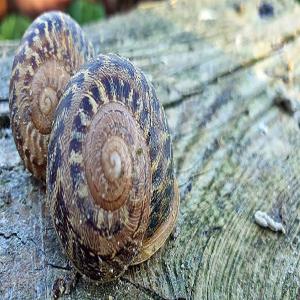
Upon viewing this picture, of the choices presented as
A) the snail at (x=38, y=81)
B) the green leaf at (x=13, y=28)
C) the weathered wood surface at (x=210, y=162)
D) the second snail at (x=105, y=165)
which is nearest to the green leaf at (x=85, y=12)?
the green leaf at (x=13, y=28)

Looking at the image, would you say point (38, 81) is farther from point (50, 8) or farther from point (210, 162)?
point (50, 8)

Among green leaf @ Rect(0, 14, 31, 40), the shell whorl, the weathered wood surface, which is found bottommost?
the weathered wood surface

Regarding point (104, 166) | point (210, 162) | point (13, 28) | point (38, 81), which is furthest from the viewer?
point (13, 28)

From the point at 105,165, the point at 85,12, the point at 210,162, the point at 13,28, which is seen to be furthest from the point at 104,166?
the point at 85,12

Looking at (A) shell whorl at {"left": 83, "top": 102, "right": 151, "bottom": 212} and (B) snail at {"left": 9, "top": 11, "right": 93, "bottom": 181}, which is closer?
(A) shell whorl at {"left": 83, "top": 102, "right": 151, "bottom": 212}

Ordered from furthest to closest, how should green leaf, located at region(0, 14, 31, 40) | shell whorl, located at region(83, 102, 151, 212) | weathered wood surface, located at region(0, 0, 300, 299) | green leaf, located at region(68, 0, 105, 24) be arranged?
green leaf, located at region(68, 0, 105, 24) < green leaf, located at region(0, 14, 31, 40) < weathered wood surface, located at region(0, 0, 300, 299) < shell whorl, located at region(83, 102, 151, 212)

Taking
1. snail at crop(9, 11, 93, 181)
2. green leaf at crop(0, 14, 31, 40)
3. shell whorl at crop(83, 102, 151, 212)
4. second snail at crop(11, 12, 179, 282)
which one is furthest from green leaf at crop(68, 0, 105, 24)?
shell whorl at crop(83, 102, 151, 212)

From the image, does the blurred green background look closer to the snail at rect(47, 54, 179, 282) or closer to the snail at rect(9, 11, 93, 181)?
the snail at rect(9, 11, 93, 181)

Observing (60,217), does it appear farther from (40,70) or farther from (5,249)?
(40,70)
